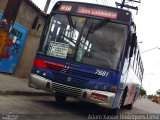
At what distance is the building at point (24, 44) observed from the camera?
18.1 metres

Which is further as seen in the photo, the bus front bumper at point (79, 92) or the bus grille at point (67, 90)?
the bus grille at point (67, 90)

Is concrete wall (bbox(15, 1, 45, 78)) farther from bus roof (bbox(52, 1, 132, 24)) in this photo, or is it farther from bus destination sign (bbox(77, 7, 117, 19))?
bus destination sign (bbox(77, 7, 117, 19))

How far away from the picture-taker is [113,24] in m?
10.8

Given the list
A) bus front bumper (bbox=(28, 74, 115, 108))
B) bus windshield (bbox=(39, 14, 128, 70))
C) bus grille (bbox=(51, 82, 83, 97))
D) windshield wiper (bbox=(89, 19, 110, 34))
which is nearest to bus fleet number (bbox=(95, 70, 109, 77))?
bus windshield (bbox=(39, 14, 128, 70))

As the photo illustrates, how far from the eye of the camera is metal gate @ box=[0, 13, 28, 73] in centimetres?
1781

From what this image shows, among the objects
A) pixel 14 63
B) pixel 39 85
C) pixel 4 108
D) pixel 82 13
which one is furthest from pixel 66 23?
pixel 14 63

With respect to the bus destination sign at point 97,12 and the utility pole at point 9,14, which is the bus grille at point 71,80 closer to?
the utility pole at point 9,14

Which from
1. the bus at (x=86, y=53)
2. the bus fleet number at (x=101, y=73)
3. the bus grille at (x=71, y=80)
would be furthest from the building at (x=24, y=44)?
the bus fleet number at (x=101, y=73)

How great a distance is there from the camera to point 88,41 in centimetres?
1071

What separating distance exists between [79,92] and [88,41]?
1528 millimetres

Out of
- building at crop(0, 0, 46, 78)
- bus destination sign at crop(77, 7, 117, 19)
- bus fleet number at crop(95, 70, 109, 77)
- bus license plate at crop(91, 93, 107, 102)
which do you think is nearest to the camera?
bus license plate at crop(91, 93, 107, 102)

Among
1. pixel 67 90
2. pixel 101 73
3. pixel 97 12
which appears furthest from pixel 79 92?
pixel 97 12

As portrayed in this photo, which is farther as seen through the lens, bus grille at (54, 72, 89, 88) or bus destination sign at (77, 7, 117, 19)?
bus destination sign at (77, 7, 117, 19)

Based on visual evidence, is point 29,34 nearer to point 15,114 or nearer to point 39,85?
point 39,85
